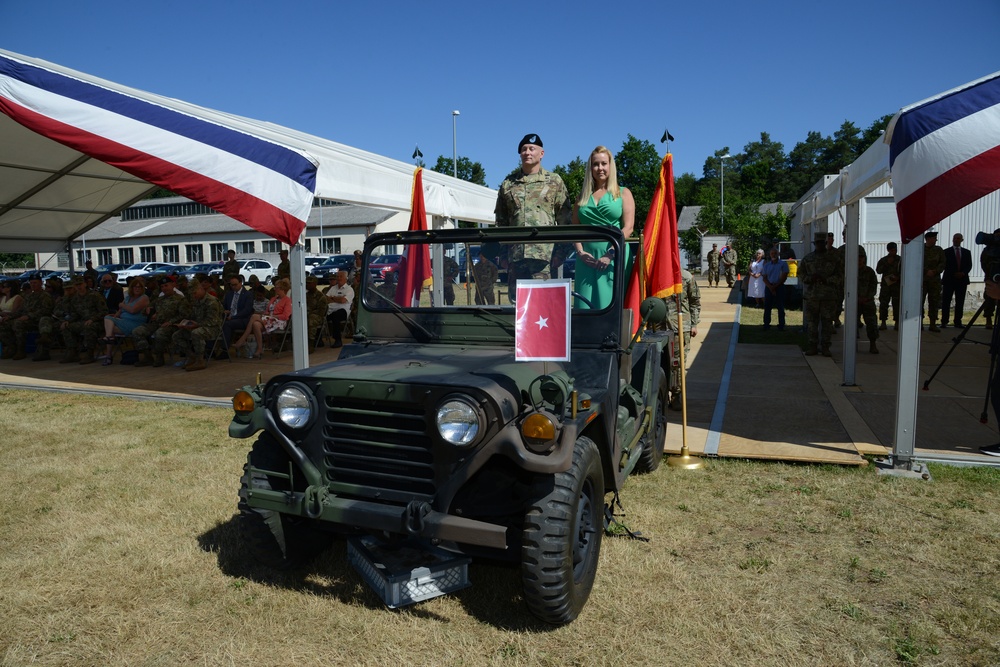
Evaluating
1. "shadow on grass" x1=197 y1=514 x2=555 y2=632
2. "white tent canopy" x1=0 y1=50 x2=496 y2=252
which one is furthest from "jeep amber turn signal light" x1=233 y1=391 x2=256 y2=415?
"white tent canopy" x1=0 y1=50 x2=496 y2=252

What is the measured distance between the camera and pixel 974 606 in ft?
11.1

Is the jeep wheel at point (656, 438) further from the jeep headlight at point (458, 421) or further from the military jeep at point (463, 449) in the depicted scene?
the jeep headlight at point (458, 421)

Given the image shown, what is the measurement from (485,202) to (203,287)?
5.13 metres

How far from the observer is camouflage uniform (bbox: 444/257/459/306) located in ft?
14.2

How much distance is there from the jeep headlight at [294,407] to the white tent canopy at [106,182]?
4.37 meters

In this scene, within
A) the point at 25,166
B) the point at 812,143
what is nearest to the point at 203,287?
the point at 25,166

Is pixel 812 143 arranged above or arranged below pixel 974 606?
above

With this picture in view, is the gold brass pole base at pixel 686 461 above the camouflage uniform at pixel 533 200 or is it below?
below

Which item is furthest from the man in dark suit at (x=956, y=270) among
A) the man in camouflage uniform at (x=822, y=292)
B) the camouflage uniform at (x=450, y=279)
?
the camouflage uniform at (x=450, y=279)

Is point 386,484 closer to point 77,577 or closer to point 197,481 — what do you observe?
point 77,577

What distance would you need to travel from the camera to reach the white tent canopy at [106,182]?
7.82 meters

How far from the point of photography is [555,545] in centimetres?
295

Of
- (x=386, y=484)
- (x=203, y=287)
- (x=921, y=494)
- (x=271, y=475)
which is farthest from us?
(x=203, y=287)

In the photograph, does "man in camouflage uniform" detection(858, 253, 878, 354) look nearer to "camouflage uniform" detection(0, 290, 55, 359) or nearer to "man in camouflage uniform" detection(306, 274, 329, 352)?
"man in camouflage uniform" detection(306, 274, 329, 352)
